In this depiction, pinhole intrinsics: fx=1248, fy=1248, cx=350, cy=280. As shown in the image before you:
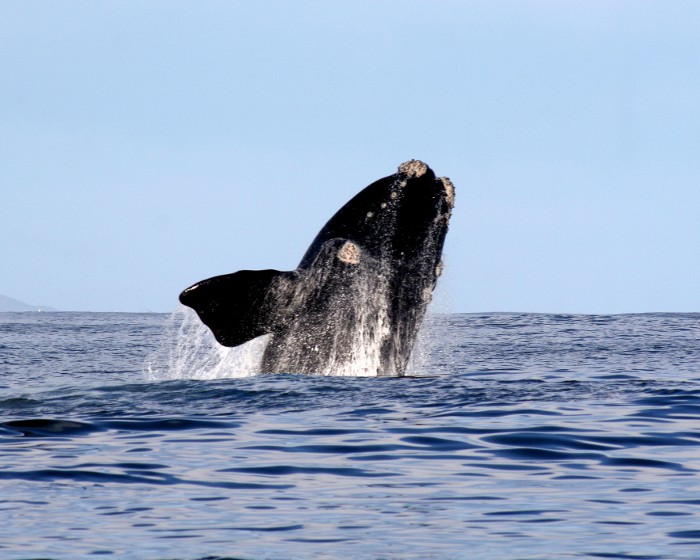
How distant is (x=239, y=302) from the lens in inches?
620

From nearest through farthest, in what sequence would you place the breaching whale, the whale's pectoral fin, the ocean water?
the ocean water → the whale's pectoral fin → the breaching whale

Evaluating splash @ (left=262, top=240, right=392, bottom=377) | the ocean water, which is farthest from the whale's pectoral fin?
the ocean water

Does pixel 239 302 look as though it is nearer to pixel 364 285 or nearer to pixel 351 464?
pixel 364 285

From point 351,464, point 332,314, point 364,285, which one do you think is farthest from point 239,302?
point 351,464

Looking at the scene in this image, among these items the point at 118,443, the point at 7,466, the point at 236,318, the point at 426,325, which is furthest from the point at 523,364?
the point at 7,466

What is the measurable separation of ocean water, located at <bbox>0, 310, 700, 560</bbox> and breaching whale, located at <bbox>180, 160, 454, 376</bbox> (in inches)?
19.8

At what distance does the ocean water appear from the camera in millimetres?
8452

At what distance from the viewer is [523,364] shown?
22.6 meters

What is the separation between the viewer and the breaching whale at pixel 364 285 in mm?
16734

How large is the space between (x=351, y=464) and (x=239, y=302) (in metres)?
4.76

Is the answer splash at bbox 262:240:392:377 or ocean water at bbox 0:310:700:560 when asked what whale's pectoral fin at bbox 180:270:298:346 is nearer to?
splash at bbox 262:240:392:377

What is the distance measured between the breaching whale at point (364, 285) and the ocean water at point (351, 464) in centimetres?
50

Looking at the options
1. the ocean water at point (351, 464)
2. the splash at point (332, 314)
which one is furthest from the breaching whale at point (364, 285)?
the ocean water at point (351, 464)

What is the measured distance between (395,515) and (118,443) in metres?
4.19
